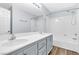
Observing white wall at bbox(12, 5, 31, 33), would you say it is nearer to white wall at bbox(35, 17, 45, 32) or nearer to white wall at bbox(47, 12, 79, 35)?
white wall at bbox(35, 17, 45, 32)

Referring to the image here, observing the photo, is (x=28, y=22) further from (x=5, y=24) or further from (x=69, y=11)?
(x=69, y=11)

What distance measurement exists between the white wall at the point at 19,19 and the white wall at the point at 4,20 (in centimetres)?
9

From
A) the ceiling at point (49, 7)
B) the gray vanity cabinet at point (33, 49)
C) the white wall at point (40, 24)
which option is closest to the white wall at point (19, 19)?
the ceiling at point (49, 7)

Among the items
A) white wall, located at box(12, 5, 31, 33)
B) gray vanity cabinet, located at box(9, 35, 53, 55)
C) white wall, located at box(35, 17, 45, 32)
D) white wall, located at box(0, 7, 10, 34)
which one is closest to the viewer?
gray vanity cabinet, located at box(9, 35, 53, 55)

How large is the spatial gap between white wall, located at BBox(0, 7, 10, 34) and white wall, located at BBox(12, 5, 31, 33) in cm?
9

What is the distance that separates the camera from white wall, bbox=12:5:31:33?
1.03 metres

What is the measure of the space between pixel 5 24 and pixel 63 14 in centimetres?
92

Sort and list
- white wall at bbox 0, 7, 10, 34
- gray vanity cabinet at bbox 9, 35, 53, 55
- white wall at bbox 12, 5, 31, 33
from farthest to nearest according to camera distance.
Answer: white wall at bbox 12, 5, 31, 33, white wall at bbox 0, 7, 10, 34, gray vanity cabinet at bbox 9, 35, 53, 55

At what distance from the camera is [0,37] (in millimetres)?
884

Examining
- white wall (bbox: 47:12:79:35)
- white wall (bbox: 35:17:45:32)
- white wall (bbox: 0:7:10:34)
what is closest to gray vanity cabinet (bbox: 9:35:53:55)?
white wall (bbox: 35:17:45:32)

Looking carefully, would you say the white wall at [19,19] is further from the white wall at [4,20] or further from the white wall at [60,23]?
the white wall at [60,23]

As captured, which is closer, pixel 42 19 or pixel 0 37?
pixel 0 37

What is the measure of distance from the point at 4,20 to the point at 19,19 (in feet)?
0.78
